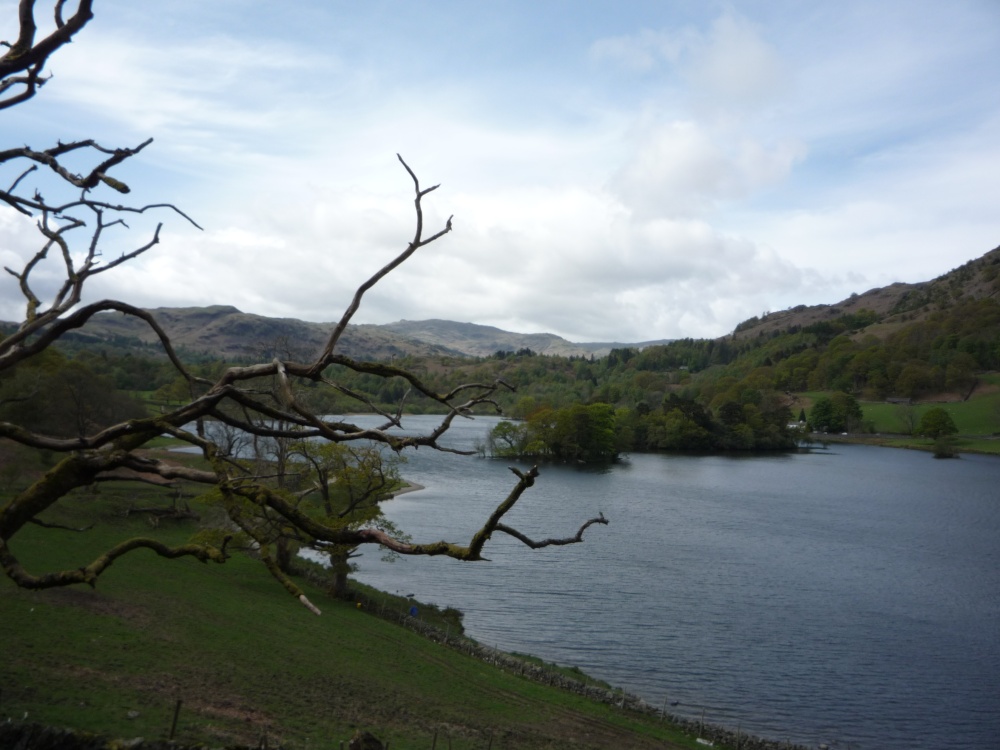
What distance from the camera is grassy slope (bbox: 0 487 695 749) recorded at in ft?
42.9

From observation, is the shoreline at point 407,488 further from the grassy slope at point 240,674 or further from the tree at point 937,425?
the tree at point 937,425

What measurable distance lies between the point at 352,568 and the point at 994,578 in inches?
1191

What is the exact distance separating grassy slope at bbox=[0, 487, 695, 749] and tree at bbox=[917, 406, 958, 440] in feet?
331

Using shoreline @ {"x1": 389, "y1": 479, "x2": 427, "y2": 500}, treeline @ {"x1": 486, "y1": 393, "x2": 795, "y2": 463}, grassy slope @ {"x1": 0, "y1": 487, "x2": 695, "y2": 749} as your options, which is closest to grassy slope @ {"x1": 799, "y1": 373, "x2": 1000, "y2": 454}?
treeline @ {"x1": 486, "y1": 393, "x2": 795, "y2": 463}

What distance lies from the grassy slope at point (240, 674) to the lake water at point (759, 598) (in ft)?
16.3

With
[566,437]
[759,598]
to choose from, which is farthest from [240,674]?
[566,437]

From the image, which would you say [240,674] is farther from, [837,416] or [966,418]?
[837,416]

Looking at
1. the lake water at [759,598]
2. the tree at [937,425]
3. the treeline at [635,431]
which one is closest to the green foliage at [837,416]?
the treeline at [635,431]

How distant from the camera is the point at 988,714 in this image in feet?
72.5

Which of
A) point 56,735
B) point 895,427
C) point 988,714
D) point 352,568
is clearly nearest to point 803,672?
point 988,714

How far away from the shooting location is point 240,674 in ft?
53.6

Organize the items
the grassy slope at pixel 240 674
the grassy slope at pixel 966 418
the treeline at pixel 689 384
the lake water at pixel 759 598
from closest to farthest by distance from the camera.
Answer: the grassy slope at pixel 240 674
the lake water at pixel 759 598
the treeline at pixel 689 384
the grassy slope at pixel 966 418

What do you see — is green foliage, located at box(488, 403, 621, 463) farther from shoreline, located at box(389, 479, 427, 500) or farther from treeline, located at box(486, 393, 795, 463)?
shoreline, located at box(389, 479, 427, 500)

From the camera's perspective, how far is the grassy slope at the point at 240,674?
42.9ft
